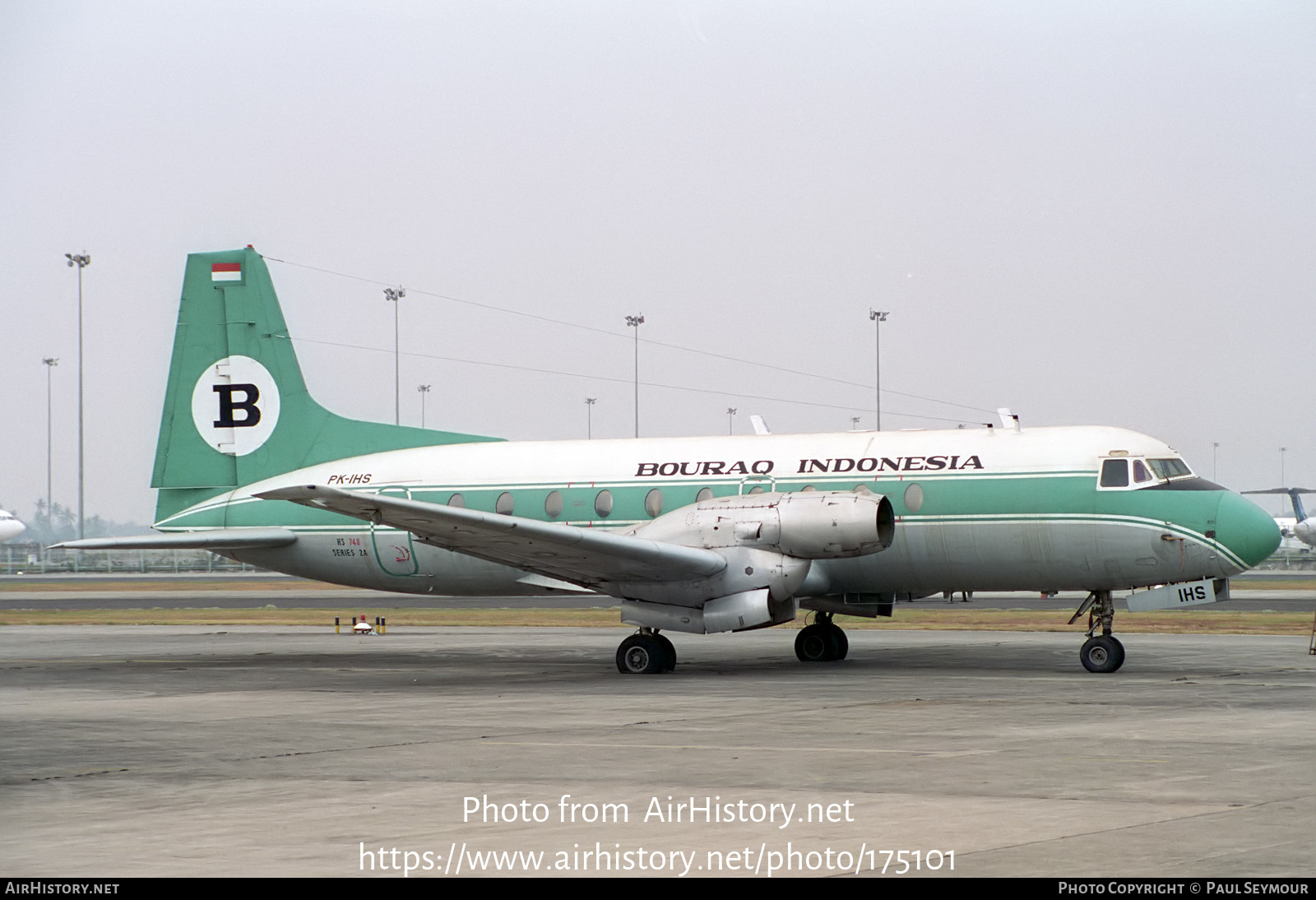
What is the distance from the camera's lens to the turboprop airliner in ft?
68.7

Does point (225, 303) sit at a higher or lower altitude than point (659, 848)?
higher

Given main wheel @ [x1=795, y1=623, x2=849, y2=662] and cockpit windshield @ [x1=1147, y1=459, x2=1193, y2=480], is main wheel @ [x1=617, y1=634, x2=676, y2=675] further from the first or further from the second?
cockpit windshield @ [x1=1147, y1=459, x2=1193, y2=480]

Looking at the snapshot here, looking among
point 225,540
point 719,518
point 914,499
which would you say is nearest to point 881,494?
point 914,499

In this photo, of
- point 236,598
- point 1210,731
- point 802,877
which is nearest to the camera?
point 802,877

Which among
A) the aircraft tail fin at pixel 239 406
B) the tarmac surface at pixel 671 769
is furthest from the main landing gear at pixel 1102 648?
the aircraft tail fin at pixel 239 406

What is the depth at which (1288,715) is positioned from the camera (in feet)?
50.2

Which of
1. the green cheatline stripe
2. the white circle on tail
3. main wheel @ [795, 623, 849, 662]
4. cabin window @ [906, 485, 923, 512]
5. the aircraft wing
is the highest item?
the white circle on tail

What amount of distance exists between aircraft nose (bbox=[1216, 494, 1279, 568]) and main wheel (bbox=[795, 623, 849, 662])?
262 inches

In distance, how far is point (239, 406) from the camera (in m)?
27.3

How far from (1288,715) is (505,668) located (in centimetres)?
1245

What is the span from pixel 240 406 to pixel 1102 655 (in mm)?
16122

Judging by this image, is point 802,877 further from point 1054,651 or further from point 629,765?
point 1054,651

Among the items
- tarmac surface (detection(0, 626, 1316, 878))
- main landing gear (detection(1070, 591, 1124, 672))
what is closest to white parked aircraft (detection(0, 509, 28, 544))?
tarmac surface (detection(0, 626, 1316, 878))

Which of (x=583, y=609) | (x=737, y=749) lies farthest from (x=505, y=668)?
(x=583, y=609)
